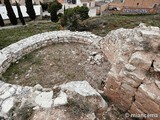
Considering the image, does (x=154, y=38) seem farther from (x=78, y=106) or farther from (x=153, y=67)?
(x=78, y=106)

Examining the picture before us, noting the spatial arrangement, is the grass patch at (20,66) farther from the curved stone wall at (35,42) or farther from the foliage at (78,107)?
the foliage at (78,107)

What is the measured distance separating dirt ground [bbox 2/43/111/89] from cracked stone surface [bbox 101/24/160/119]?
137cm

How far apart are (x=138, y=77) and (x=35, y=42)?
5.57m

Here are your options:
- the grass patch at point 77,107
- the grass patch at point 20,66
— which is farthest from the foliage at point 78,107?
the grass patch at point 20,66

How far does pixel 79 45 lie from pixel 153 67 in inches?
192

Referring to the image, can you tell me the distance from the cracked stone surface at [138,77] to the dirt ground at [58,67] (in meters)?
1.37

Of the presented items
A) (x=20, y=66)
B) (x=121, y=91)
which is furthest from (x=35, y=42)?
(x=121, y=91)

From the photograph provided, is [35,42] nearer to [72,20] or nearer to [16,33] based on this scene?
[72,20]

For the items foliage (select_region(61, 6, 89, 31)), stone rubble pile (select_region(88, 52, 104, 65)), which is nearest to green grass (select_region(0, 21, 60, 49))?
foliage (select_region(61, 6, 89, 31))

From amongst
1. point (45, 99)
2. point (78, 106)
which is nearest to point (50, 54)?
point (45, 99)

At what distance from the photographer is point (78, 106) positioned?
384 centimetres

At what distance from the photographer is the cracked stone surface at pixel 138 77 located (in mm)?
3986

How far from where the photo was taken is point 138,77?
13.4ft

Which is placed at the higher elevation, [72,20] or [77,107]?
[72,20]
